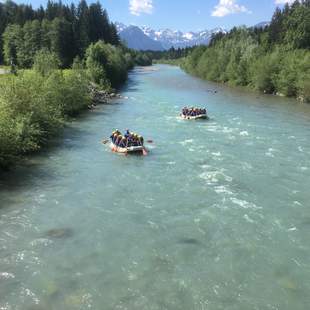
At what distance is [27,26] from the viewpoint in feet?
312

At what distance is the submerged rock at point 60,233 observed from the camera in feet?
61.5

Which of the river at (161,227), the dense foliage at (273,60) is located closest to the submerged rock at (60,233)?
the river at (161,227)

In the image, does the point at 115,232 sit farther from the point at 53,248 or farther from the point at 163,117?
the point at 163,117

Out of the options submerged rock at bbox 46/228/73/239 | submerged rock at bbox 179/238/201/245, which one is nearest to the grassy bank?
submerged rock at bbox 46/228/73/239

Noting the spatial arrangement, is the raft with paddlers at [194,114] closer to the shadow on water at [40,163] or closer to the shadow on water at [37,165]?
the shadow on water at [40,163]

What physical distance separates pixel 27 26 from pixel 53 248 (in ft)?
288

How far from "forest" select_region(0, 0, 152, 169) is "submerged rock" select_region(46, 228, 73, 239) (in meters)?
9.49

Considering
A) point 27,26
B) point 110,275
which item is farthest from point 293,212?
point 27,26

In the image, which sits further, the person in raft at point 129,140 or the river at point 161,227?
the person in raft at point 129,140

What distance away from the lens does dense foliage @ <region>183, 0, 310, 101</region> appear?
70169 mm

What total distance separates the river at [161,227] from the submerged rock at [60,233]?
86mm

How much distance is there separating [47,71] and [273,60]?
145 ft

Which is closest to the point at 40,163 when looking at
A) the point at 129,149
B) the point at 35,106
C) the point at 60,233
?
the point at 129,149

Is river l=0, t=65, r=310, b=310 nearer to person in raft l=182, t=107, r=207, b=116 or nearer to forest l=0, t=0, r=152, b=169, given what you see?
forest l=0, t=0, r=152, b=169
